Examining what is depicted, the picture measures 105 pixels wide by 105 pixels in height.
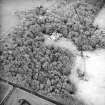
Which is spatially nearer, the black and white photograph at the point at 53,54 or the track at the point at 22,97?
the track at the point at 22,97

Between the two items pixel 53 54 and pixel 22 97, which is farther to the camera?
pixel 53 54

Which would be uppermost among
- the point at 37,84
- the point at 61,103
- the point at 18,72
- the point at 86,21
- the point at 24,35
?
the point at 86,21

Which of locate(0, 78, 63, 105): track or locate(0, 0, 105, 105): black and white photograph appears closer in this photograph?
locate(0, 78, 63, 105): track

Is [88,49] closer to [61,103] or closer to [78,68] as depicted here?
[78,68]

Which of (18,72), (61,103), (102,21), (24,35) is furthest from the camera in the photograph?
(102,21)

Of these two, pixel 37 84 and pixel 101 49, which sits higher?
pixel 101 49

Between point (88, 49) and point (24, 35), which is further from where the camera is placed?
point (24, 35)

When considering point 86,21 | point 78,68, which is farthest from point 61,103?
point 86,21

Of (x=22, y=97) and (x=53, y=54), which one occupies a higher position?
(x=53, y=54)

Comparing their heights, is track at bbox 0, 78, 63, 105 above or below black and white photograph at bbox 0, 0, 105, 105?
below

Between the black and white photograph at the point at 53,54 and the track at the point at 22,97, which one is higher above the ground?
the black and white photograph at the point at 53,54

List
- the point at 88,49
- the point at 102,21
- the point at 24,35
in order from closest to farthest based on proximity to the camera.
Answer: the point at 88,49 < the point at 24,35 < the point at 102,21
